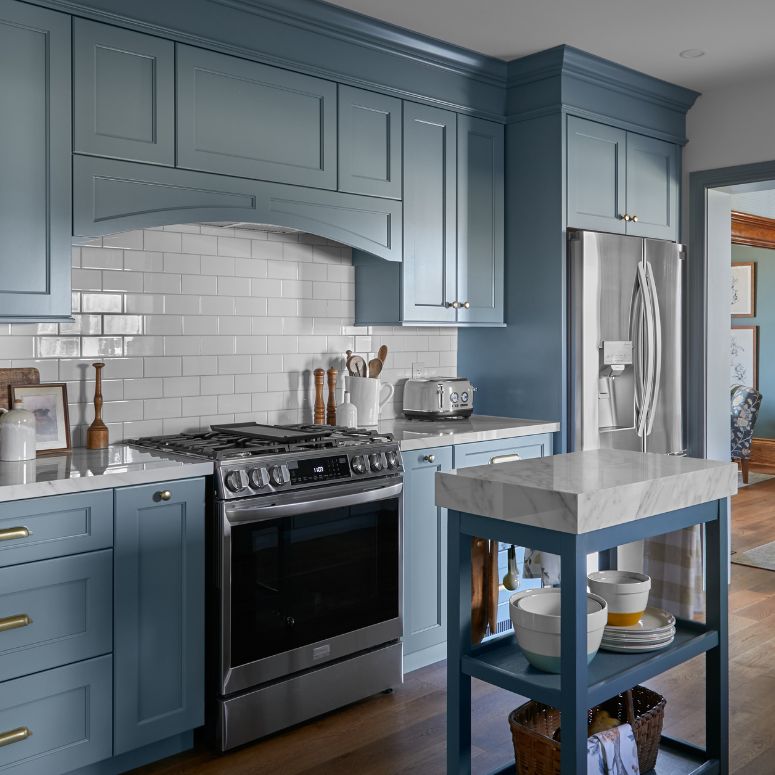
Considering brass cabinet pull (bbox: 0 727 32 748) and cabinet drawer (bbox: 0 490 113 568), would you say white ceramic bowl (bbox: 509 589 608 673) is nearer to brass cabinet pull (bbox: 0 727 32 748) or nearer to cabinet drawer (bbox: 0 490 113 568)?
cabinet drawer (bbox: 0 490 113 568)

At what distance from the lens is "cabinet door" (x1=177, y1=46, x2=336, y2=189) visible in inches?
122

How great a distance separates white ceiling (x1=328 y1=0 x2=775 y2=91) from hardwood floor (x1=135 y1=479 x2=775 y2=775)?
106 inches

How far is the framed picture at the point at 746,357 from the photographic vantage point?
29.5 feet

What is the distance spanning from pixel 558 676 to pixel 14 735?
153 centimetres

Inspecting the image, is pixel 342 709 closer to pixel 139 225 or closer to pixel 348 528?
pixel 348 528

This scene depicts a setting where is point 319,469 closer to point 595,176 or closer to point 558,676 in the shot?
point 558,676

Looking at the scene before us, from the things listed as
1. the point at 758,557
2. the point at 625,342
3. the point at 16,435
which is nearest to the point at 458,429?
the point at 625,342

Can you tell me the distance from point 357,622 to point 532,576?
3.41 feet

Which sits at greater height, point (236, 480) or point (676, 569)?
point (236, 480)

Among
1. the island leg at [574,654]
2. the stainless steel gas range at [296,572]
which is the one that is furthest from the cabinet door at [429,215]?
the island leg at [574,654]

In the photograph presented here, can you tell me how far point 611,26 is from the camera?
3721 millimetres

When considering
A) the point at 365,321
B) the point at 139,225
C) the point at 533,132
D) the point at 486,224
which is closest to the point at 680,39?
the point at 533,132

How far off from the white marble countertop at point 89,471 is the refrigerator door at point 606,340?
2038 millimetres

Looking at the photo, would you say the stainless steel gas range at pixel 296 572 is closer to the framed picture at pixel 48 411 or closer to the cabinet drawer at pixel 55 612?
the framed picture at pixel 48 411
